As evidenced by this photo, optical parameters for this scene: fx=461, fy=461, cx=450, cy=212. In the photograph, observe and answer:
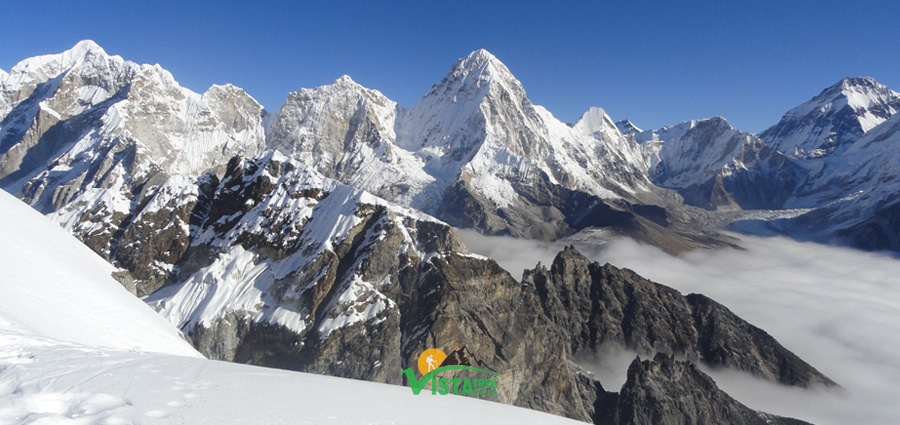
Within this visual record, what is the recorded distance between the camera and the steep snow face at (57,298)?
19656 mm

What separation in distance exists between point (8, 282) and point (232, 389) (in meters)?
16.0

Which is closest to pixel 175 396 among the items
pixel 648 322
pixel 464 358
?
pixel 464 358

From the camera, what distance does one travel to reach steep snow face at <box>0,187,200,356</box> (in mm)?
19656

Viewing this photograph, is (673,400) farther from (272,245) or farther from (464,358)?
(272,245)

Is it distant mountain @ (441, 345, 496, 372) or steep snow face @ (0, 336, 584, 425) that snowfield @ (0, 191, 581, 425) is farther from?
distant mountain @ (441, 345, 496, 372)

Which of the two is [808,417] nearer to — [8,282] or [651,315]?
[651,315]

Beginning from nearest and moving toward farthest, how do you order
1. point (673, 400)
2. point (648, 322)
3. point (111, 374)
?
point (111, 374) < point (673, 400) < point (648, 322)

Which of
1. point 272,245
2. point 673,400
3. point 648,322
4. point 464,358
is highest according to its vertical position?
point 648,322

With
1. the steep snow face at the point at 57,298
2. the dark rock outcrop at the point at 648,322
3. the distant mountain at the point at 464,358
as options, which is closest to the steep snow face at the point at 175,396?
the steep snow face at the point at 57,298

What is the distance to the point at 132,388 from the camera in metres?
12.2

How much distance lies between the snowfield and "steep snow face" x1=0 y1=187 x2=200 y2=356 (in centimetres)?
9

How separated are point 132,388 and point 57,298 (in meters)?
15.6

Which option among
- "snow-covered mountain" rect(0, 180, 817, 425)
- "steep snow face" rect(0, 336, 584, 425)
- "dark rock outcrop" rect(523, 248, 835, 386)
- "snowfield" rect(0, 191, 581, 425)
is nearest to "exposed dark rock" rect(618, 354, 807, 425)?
"dark rock outcrop" rect(523, 248, 835, 386)

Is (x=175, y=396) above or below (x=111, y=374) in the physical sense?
below
